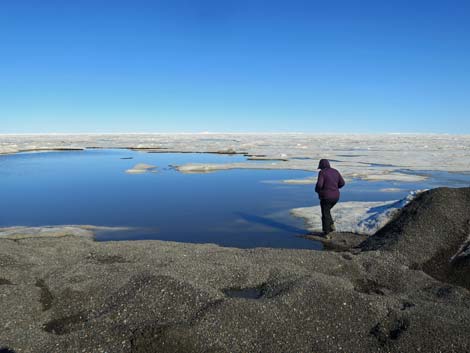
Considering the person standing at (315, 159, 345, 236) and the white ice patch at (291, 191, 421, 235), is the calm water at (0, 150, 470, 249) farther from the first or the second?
the person standing at (315, 159, 345, 236)

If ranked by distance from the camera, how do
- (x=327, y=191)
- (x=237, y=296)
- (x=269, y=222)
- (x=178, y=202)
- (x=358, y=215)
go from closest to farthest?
(x=237, y=296) → (x=327, y=191) → (x=358, y=215) → (x=269, y=222) → (x=178, y=202)

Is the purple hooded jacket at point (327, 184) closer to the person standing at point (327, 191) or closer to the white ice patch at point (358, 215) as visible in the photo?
the person standing at point (327, 191)

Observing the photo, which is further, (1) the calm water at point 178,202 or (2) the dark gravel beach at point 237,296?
(1) the calm water at point 178,202

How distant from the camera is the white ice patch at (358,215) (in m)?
9.50

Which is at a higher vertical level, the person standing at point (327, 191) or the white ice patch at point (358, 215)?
the person standing at point (327, 191)

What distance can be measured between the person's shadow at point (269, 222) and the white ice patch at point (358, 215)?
416 mm

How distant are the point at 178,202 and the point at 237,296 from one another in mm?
8597

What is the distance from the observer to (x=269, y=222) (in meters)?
11.0

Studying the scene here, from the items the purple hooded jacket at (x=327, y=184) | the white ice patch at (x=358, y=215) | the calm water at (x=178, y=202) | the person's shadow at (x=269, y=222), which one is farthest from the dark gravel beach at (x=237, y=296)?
the person's shadow at (x=269, y=222)

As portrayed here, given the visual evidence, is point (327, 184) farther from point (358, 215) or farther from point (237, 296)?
point (237, 296)

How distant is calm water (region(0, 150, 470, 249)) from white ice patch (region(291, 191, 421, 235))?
1.65 feet

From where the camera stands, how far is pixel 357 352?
4.21m

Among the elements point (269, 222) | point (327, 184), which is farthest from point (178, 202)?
point (327, 184)

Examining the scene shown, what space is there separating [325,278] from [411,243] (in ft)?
9.24
